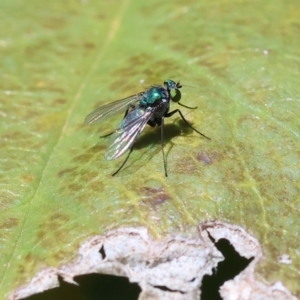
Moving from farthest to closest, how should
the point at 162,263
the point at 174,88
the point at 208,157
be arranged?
the point at 174,88 < the point at 208,157 < the point at 162,263

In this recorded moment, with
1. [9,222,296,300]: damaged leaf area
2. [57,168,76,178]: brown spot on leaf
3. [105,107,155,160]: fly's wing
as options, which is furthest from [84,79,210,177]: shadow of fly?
[9,222,296,300]: damaged leaf area

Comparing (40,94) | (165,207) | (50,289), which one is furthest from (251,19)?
(50,289)

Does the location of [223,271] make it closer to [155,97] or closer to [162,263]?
[162,263]

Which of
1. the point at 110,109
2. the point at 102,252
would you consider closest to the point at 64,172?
the point at 110,109

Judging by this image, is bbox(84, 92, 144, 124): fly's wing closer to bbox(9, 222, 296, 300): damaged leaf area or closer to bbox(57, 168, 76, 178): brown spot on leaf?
bbox(57, 168, 76, 178): brown spot on leaf

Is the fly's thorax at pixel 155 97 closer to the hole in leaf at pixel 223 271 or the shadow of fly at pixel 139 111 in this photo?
the shadow of fly at pixel 139 111

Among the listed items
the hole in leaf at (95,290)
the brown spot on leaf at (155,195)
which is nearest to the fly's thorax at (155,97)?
the brown spot on leaf at (155,195)

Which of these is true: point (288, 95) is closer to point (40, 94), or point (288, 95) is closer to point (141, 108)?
point (141, 108)
